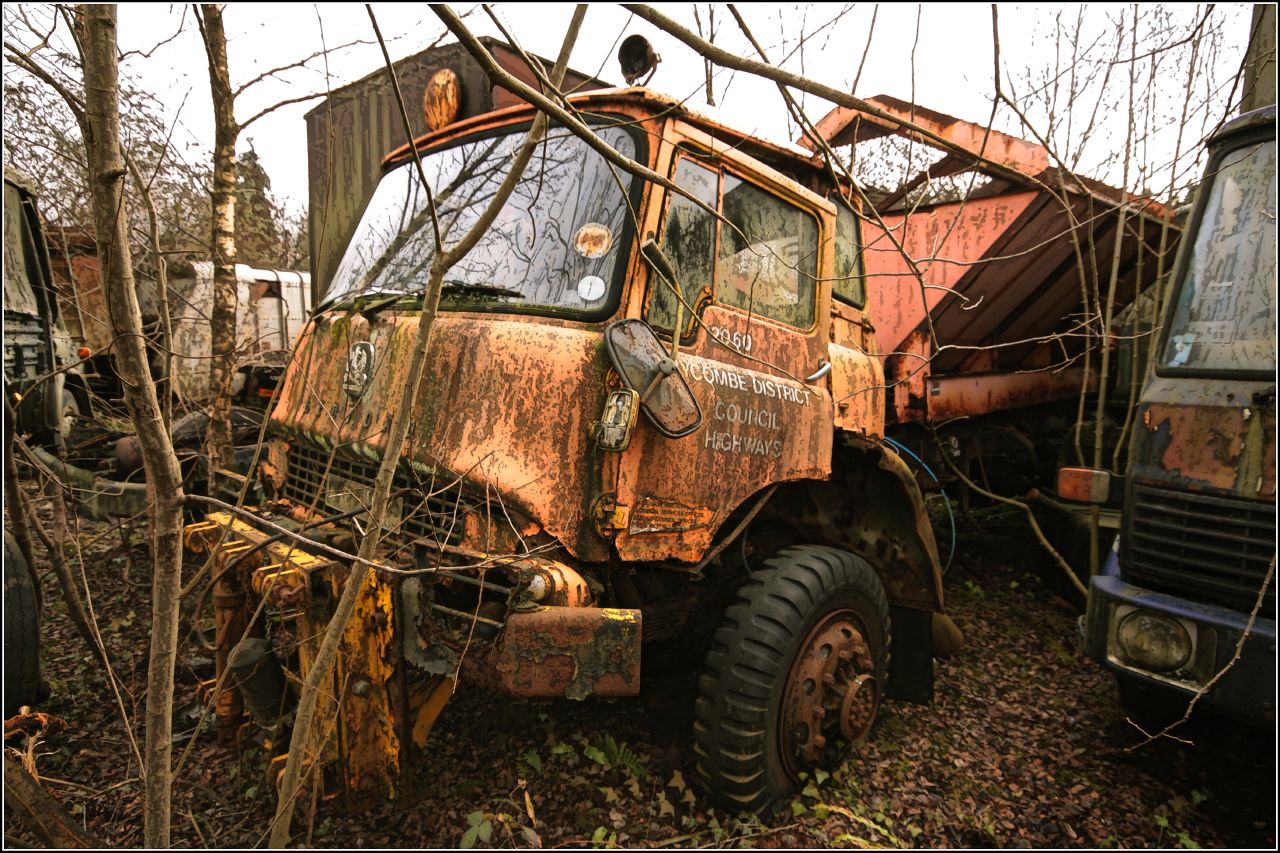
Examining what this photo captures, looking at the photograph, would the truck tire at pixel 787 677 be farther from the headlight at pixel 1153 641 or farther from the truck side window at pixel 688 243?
the truck side window at pixel 688 243

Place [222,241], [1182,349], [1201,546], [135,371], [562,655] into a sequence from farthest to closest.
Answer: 1. [222,241]
2. [1182,349]
3. [1201,546]
4. [562,655]
5. [135,371]

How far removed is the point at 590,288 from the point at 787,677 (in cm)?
169

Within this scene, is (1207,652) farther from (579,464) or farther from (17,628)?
(17,628)

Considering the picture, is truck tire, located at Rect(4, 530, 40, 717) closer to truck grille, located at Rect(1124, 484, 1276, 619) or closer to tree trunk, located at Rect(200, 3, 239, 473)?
tree trunk, located at Rect(200, 3, 239, 473)

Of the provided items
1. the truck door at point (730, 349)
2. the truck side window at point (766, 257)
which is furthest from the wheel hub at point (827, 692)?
the truck side window at point (766, 257)

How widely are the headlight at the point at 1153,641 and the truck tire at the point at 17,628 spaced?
4.29m

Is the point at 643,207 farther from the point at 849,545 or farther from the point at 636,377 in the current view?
the point at 849,545

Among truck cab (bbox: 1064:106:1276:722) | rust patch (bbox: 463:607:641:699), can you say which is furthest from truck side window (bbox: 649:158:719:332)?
truck cab (bbox: 1064:106:1276:722)

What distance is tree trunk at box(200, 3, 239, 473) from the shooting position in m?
4.07

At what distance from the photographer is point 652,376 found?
2416 millimetres

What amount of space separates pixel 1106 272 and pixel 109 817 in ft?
23.0

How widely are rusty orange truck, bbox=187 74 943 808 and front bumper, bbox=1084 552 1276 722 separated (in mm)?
789

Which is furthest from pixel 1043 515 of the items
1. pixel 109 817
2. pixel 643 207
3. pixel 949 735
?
pixel 109 817

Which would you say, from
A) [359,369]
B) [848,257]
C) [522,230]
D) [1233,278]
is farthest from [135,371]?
[1233,278]
